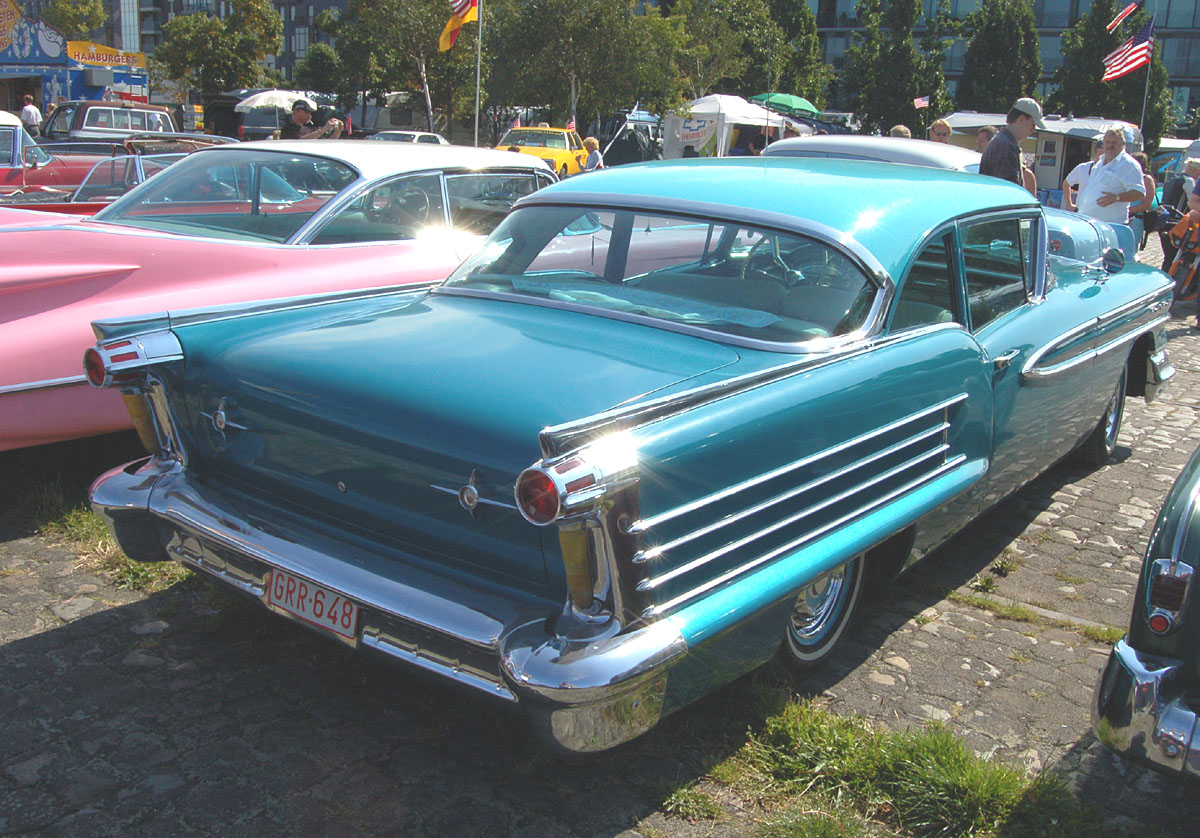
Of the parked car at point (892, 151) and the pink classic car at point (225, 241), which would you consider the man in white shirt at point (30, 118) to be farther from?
the pink classic car at point (225, 241)

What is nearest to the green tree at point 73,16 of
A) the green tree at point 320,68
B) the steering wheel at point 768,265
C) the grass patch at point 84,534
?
the green tree at point 320,68

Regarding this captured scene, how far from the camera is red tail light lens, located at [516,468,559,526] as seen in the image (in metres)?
2.13

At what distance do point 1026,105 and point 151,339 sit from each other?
6.57 metres

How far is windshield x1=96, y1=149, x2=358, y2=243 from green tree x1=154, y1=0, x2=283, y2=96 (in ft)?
137

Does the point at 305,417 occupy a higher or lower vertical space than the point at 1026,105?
lower

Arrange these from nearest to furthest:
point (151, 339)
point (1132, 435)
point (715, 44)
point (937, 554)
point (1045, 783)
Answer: point (1045, 783), point (151, 339), point (937, 554), point (1132, 435), point (715, 44)

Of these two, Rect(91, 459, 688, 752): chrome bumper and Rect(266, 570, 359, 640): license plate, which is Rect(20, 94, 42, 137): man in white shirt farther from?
Rect(266, 570, 359, 640): license plate

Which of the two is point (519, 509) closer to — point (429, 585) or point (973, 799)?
point (429, 585)

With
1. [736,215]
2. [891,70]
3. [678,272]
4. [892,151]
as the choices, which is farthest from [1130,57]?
[891,70]

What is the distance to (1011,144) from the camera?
7.32 m

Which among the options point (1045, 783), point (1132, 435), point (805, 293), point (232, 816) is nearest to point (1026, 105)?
point (1132, 435)

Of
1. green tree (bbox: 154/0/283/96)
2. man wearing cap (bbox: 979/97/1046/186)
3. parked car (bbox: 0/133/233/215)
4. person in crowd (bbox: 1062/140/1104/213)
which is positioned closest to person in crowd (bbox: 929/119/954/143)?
person in crowd (bbox: 1062/140/1104/213)

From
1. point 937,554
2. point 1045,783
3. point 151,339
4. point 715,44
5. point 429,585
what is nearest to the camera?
point 429,585

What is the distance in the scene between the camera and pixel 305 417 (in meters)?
2.72
